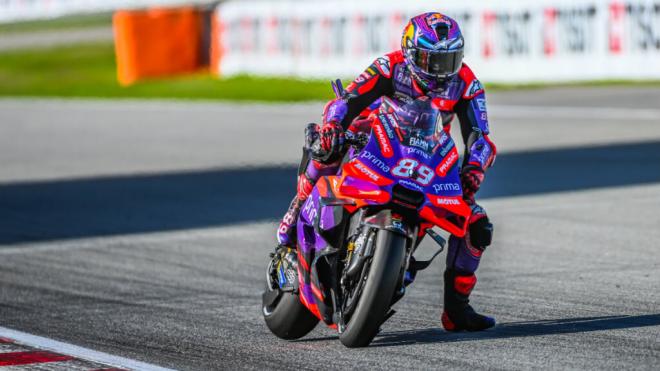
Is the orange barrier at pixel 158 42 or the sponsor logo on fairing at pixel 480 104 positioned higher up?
the sponsor logo on fairing at pixel 480 104

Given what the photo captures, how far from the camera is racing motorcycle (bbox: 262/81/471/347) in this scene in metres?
6.37

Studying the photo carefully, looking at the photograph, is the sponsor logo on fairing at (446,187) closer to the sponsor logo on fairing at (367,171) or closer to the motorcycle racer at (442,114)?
the motorcycle racer at (442,114)

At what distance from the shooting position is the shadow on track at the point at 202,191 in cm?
1259

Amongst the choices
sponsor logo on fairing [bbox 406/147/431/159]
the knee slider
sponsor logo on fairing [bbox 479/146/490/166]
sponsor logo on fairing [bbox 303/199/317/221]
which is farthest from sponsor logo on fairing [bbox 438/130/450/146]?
sponsor logo on fairing [bbox 303/199/317/221]

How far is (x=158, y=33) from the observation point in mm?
35062

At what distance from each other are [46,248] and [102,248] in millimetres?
460

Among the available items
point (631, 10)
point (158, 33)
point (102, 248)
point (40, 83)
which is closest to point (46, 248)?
point (102, 248)

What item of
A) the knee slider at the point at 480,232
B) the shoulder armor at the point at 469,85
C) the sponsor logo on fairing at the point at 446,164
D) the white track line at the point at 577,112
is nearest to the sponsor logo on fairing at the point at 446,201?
the sponsor logo on fairing at the point at 446,164

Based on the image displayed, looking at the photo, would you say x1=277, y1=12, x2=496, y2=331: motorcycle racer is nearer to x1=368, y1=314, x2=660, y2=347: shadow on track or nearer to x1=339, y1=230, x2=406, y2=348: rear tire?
x1=368, y1=314, x2=660, y2=347: shadow on track

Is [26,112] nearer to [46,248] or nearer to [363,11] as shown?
[363,11]

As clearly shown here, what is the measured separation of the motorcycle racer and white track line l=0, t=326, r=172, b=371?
1149 millimetres

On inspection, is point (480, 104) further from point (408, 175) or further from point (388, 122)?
point (408, 175)

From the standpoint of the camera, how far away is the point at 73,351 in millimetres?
6922

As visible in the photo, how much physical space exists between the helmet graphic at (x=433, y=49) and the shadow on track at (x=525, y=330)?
52.0 inches
